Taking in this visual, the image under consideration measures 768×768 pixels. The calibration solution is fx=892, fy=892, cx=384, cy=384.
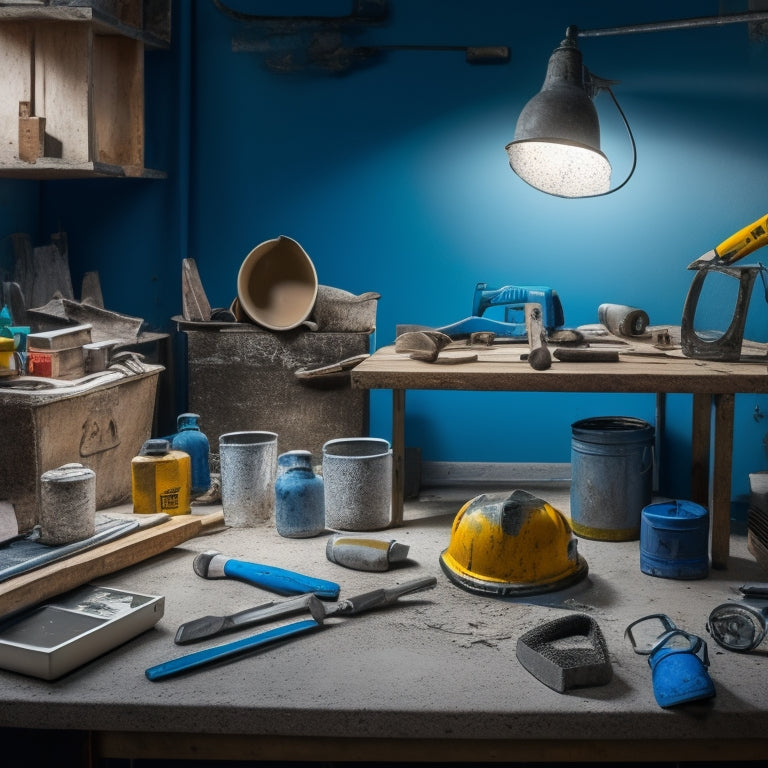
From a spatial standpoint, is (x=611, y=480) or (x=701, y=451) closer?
(x=611, y=480)

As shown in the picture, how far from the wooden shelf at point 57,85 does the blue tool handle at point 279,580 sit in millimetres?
1848

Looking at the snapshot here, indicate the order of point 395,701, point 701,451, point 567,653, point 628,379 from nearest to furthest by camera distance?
point 395,701, point 567,653, point 628,379, point 701,451

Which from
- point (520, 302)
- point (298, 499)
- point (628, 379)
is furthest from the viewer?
point (520, 302)

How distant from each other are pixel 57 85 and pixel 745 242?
2.78 metres

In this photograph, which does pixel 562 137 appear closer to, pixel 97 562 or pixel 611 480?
pixel 611 480

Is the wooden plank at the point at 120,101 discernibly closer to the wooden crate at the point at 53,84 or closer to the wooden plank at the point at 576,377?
the wooden crate at the point at 53,84

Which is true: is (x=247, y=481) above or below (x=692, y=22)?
below

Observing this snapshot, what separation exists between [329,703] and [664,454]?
2751mm

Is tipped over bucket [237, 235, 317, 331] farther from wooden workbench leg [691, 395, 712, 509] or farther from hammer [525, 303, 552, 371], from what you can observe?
wooden workbench leg [691, 395, 712, 509]

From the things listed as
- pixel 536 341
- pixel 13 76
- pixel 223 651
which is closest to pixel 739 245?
pixel 536 341

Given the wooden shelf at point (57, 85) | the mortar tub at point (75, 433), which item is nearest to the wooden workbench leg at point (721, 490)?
the mortar tub at point (75, 433)

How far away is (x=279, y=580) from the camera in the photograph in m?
2.56

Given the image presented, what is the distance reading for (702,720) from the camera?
189 cm

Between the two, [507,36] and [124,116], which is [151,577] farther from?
[507,36]
